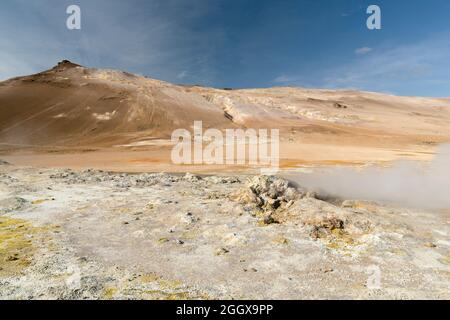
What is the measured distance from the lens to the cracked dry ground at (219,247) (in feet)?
17.7

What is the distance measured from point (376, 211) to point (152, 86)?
66726 mm

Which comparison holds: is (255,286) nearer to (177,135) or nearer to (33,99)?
(177,135)

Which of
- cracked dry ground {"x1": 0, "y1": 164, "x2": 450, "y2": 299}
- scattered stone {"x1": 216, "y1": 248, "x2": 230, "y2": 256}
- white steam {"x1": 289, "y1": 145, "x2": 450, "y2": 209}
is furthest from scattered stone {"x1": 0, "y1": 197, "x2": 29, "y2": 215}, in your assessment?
white steam {"x1": 289, "y1": 145, "x2": 450, "y2": 209}

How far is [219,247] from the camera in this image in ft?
23.4

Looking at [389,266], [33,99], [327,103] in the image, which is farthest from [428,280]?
[327,103]

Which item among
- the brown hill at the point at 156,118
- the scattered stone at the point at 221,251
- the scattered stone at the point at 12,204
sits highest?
the brown hill at the point at 156,118

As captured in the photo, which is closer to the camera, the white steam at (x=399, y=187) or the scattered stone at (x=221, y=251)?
the scattered stone at (x=221, y=251)

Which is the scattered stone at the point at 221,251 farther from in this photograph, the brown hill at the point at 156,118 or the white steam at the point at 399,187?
the brown hill at the point at 156,118

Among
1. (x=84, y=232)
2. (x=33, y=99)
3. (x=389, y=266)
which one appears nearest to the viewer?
(x=389, y=266)

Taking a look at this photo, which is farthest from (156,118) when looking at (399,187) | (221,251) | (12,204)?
(221,251)

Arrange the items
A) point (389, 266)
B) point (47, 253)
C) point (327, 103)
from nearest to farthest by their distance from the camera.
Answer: point (389, 266), point (47, 253), point (327, 103)

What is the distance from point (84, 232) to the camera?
26.2 feet

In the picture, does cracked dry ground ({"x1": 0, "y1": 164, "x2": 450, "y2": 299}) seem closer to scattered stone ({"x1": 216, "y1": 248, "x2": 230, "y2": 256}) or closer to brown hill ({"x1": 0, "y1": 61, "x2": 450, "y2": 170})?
scattered stone ({"x1": 216, "y1": 248, "x2": 230, "y2": 256})

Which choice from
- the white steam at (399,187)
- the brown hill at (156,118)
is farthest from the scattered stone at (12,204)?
the brown hill at (156,118)
